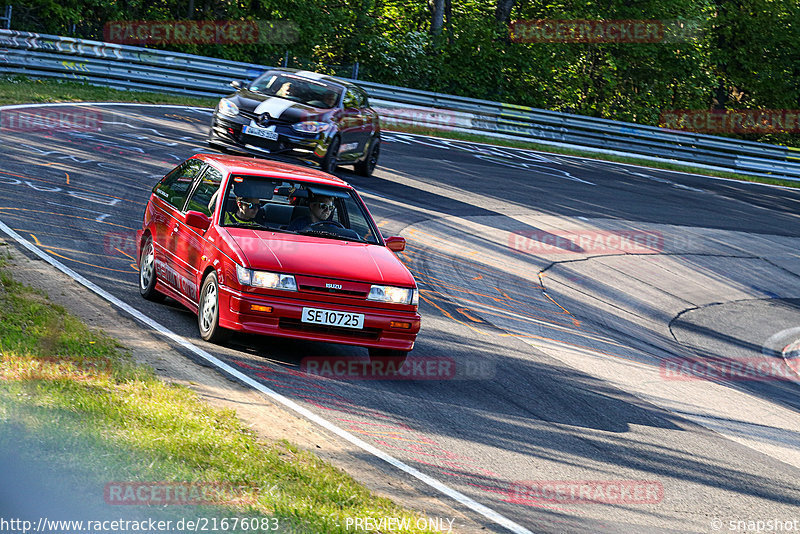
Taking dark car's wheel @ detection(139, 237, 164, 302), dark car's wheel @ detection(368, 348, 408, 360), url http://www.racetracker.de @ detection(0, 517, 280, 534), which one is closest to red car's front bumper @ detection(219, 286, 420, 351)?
dark car's wheel @ detection(368, 348, 408, 360)

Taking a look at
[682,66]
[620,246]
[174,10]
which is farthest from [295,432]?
[682,66]

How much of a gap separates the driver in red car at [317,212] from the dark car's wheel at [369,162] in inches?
393

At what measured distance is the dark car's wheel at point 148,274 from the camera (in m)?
9.39

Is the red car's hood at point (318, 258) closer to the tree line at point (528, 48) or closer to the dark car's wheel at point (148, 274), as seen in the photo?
the dark car's wheel at point (148, 274)

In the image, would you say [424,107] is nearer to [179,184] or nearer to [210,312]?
[179,184]

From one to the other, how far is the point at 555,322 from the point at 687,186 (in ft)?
55.0

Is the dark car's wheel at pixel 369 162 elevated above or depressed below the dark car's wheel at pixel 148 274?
above

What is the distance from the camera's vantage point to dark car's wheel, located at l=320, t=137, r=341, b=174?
1741 centimetres

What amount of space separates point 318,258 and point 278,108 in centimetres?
926

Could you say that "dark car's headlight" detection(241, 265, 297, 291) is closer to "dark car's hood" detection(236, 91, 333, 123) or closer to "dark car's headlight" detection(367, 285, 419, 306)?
"dark car's headlight" detection(367, 285, 419, 306)

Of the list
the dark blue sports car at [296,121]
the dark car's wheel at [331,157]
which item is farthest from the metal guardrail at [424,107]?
the dark car's wheel at [331,157]

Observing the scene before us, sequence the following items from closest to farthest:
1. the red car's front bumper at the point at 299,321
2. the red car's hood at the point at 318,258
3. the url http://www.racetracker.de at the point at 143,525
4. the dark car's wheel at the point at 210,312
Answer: the url http://www.racetracker.de at the point at 143,525 < the red car's front bumper at the point at 299,321 < the red car's hood at the point at 318,258 < the dark car's wheel at the point at 210,312

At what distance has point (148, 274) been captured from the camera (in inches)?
374

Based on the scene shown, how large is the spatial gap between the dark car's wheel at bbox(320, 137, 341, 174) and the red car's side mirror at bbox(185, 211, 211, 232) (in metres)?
8.67
